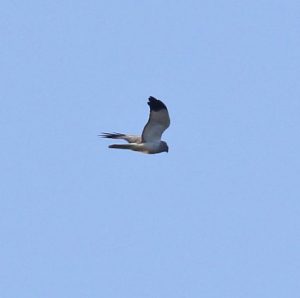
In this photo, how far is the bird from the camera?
2557 inches

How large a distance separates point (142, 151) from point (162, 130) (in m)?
1.03

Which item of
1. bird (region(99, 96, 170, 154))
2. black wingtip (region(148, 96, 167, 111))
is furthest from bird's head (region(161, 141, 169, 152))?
black wingtip (region(148, 96, 167, 111))

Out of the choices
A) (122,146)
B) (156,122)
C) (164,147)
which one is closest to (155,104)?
(156,122)

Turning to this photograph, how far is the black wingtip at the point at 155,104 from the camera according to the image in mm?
64312

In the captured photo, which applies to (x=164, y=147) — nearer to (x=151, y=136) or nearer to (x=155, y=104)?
(x=151, y=136)

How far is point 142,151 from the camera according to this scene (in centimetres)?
6606

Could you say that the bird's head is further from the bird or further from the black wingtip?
the black wingtip

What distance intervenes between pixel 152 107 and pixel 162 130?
1.40 meters

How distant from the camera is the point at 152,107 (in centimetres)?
6462

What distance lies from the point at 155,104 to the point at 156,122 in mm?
1054

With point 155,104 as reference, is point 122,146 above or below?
below

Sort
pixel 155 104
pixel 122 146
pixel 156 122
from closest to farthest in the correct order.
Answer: pixel 155 104 < pixel 122 146 < pixel 156 122

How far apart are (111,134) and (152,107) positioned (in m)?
2.75

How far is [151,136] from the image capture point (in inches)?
2596
